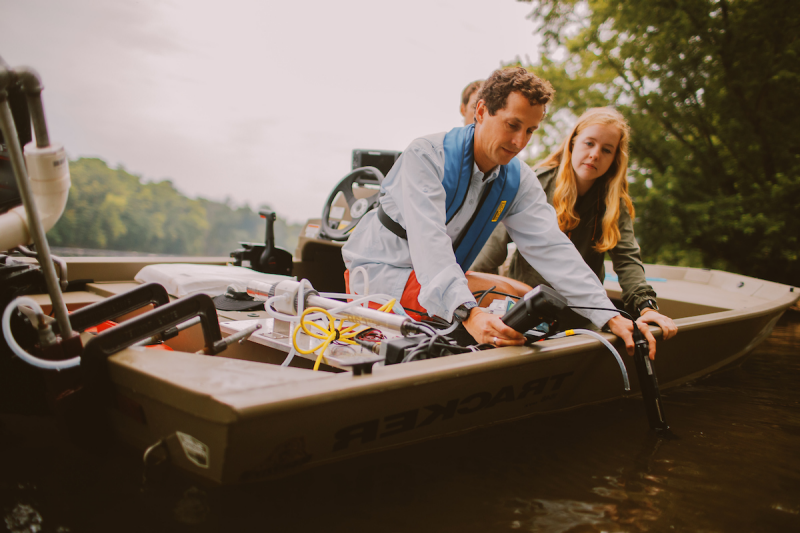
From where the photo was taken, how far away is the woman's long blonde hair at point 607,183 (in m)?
2.25

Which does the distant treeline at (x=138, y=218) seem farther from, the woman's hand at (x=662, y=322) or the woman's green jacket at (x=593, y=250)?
the woman's hand at (x=662, y=322)

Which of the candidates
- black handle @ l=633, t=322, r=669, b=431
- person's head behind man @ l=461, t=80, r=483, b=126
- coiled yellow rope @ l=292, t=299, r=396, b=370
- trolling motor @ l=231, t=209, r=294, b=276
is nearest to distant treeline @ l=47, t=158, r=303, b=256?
trolling motor @ l=231, t=209, r=294, b=276

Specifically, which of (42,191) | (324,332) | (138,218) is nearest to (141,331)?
(42,191)

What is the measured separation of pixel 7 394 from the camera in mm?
1154

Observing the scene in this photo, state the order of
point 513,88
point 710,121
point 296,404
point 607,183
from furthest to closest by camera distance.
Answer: point 710,121 < point 607,183 < point 513,88 < point 296,404

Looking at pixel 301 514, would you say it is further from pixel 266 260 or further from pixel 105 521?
pixel 266 260

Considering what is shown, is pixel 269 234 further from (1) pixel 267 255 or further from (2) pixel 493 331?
(2) pixel 493 331

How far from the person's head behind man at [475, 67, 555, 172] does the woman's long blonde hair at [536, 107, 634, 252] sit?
30.4 inches

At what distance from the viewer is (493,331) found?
1.36 m

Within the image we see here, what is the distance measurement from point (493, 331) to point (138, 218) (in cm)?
888

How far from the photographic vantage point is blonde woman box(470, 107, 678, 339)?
2.21 m

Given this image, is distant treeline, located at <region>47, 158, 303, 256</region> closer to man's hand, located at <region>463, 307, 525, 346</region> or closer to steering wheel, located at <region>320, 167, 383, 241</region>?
steering wheel, located at <region>320, 167, 383, 241</region>

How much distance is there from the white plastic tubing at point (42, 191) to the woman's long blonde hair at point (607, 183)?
1983 millimetres

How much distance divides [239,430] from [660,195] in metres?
9.01
